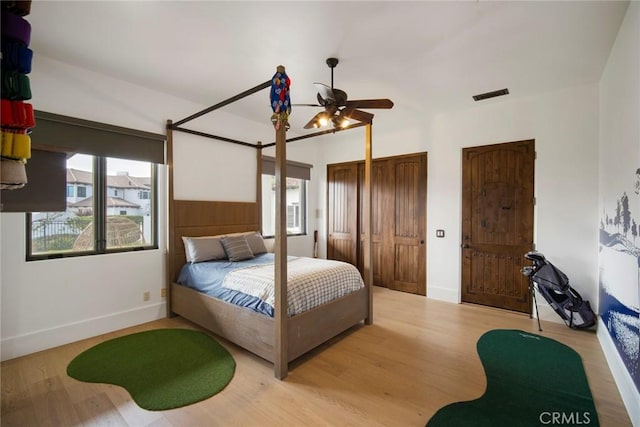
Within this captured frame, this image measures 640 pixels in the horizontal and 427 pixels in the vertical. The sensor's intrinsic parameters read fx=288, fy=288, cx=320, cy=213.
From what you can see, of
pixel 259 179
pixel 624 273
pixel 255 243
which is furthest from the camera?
pixel 259 179

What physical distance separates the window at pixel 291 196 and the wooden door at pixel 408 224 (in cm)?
167

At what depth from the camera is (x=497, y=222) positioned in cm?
390

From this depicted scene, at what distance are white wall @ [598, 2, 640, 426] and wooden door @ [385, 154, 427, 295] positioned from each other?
6.75 ft

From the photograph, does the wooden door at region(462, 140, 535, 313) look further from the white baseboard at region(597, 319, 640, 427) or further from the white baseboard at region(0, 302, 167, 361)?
the white baseboard at region(0, 302, 167, 361)

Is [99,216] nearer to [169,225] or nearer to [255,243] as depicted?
[169,225]

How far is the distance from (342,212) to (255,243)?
6.87 feet

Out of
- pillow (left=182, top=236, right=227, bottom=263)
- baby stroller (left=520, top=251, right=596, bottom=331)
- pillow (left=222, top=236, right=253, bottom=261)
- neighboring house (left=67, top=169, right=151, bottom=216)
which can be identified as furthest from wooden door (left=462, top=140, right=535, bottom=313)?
→ neighboring house (left=67, top=169, right=151, bottom=216)

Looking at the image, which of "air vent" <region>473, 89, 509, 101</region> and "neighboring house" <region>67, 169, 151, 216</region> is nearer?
"neighboring house" <region>67, 169, 151, 216</region>

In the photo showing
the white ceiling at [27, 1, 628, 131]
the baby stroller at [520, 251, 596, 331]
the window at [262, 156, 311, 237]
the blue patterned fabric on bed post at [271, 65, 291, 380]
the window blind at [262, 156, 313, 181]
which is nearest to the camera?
the white ceiling at [27, 1, 628, 131]

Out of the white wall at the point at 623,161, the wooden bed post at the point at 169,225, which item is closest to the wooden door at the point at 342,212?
the wooden bed post at the point at 169,225

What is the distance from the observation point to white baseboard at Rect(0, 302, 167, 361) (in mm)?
2553

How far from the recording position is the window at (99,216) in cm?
280

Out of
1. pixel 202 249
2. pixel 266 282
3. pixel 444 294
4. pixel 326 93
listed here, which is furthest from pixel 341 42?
pixel 444 294

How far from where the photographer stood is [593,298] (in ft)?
10.6
